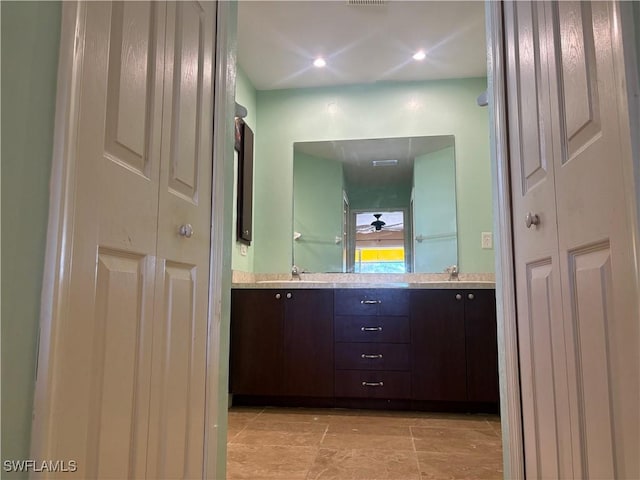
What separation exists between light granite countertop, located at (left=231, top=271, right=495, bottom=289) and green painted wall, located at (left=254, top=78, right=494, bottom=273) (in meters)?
0.07

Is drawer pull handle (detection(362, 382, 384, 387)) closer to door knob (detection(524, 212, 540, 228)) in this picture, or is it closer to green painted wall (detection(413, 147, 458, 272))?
green painted wall (detection(413, 147, 458, 272))

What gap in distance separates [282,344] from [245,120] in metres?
1.65

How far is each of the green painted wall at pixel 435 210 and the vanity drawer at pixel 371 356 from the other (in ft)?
2.38

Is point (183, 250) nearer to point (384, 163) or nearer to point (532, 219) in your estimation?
point (532, 219)

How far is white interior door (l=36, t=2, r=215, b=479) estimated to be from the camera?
2.27 feet

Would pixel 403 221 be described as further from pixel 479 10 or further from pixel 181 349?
pixel 181 349

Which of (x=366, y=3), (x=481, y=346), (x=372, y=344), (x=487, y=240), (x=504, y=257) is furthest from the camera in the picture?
(x=487, y=240)

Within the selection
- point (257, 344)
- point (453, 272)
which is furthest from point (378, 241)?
point (257, 344)

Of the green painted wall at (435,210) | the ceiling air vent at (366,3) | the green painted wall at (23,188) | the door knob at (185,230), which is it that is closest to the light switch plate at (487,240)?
the green painted wall at (435,210)

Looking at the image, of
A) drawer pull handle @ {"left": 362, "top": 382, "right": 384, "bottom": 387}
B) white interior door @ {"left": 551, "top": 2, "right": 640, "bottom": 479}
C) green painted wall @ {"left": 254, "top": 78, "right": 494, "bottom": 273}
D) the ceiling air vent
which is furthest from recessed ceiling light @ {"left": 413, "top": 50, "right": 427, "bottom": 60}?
drawer pull handle @ {"left": 362, "top": 382, "right": 384, "bottom": 387}

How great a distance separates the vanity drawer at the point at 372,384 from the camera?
102 inches

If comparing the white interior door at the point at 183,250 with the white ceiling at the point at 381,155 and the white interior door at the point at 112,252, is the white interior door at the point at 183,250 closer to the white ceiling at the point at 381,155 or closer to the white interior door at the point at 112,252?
the white interior door at the point at 112,252

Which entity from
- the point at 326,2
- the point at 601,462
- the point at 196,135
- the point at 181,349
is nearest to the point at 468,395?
the point at 601,462

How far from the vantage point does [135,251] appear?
88 centimetres
